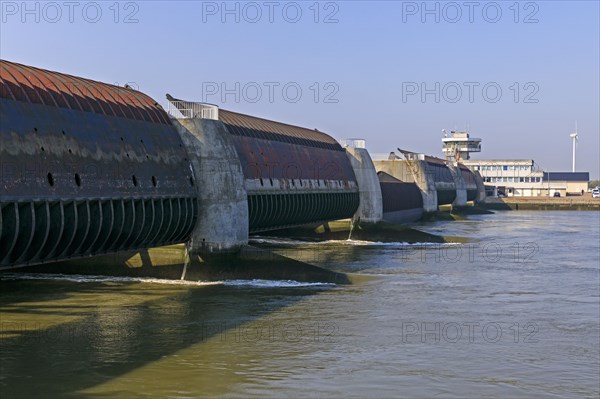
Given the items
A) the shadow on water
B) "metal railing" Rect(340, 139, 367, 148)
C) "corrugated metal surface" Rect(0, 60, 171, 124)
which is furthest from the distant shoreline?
the shadow on water

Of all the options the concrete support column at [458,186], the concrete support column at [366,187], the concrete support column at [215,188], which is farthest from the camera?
the concrete support column at [458,186]

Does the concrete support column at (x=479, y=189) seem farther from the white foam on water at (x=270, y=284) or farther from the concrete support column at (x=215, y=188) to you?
the white foam on water at (x=270, y=284)

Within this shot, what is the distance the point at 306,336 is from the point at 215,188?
58.5 feet

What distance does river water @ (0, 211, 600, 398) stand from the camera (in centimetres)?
2127

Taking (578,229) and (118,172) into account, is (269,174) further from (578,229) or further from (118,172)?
(578,229)

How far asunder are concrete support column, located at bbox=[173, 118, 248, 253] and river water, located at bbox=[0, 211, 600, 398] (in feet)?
11.1

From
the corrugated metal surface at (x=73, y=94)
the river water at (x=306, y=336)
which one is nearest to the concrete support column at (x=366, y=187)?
the river water at (x=306, y=336)

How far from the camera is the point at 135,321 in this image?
30.0 metres

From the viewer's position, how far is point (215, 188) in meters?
43.8

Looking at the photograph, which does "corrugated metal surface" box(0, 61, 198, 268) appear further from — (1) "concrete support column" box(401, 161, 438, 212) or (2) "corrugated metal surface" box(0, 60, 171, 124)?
(1) "concrete support column" box(401, 161, 438, 212)

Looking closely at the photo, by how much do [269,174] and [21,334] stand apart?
32.7m

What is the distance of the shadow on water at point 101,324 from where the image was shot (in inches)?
869

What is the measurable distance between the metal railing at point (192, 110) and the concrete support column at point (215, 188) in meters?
0.56

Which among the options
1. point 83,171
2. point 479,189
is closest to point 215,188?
point 83,171
